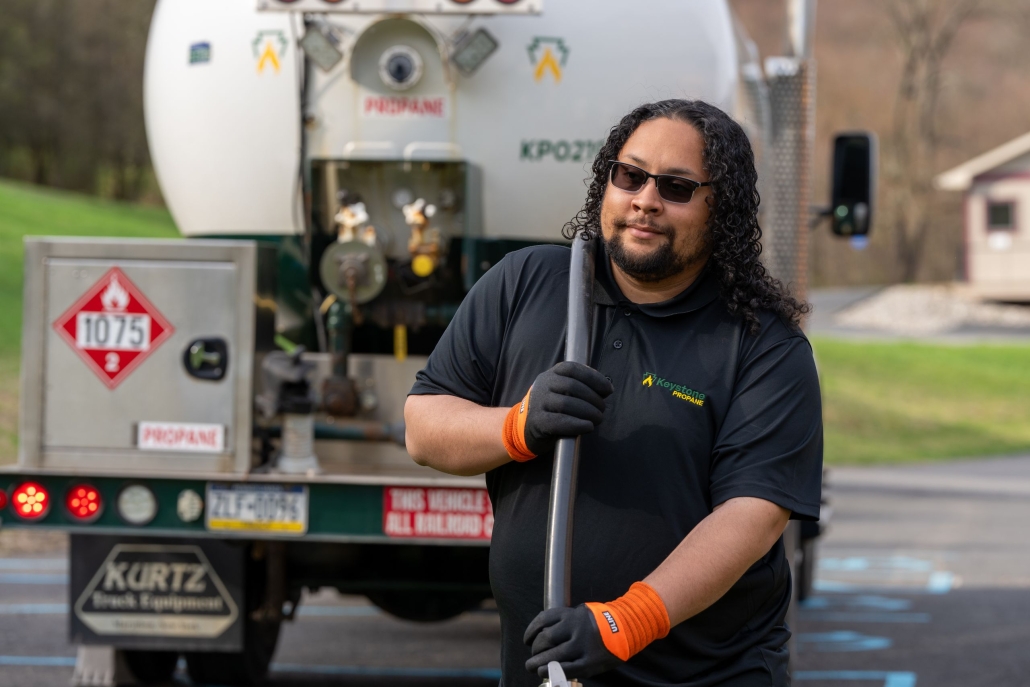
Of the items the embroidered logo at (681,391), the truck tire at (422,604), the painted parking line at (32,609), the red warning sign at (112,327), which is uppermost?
the red warning sign at (112,327)

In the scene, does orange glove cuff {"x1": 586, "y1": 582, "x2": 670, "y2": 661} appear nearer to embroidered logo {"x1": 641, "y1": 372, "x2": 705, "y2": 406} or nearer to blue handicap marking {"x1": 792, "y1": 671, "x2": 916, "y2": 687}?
embroidered logo {"x1": 641, "y1": 372, "x2": 705, "y2": 406}

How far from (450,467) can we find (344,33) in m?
3.08

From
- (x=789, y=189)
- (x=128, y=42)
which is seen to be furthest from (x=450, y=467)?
(x=128, y=42)

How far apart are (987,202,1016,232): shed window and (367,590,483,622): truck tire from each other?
36056mm

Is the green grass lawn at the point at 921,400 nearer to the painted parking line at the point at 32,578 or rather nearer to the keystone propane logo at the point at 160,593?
the painted parking line at the point at 32,578

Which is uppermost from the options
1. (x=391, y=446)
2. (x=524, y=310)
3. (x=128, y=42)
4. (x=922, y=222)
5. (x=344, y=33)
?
(x=128, y=42)

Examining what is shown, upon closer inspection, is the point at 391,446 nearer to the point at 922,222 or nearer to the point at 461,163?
the point at 461,163

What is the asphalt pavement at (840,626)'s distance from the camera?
6590mm

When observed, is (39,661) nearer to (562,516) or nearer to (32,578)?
(32,578)

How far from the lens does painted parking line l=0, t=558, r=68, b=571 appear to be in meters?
9.18

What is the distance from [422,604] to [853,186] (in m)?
3.39

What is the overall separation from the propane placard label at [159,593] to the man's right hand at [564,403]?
116 inches

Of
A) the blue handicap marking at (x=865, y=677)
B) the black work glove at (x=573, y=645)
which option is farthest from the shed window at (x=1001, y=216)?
the black work glove at (x=573, y=645)

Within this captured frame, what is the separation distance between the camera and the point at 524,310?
8.87ft
